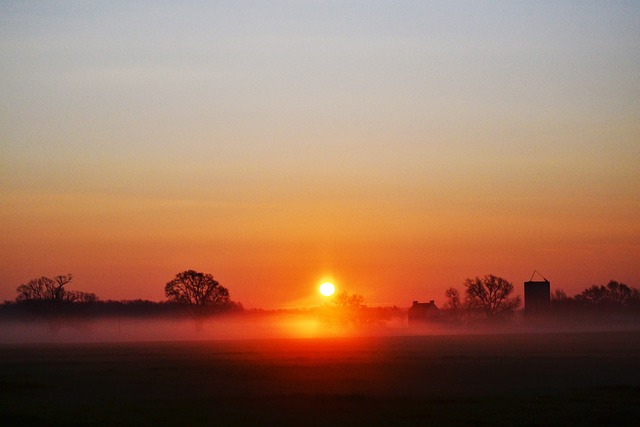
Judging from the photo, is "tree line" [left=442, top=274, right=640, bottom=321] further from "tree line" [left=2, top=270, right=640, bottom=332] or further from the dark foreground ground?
the dark foreground ground

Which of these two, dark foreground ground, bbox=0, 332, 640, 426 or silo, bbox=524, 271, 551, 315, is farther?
silo, bbox=524, 271, 551, 315

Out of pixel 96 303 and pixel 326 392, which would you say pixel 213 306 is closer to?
pixel 96 303

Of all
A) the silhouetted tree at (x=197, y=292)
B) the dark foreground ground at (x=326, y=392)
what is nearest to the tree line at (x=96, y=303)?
the silhouetted tree at (x=197, y=292)

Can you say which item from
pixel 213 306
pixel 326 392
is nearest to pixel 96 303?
pixel 213 306

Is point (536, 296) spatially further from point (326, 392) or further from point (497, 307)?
point (326, 392)

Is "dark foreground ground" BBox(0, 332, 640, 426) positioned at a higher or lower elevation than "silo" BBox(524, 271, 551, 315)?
lower

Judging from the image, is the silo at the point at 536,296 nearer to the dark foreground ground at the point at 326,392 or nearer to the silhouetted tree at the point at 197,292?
the silhouetted tree at the point at 197,292

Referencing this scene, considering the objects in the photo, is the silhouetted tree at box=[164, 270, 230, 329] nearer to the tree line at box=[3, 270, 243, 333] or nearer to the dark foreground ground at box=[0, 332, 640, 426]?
the tree line at box=[3, 270, 243, 333]

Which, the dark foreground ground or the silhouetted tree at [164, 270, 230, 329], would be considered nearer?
the dark foreground ground

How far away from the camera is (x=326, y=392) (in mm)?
41125

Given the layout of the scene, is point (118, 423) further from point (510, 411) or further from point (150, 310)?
point (150, 310)

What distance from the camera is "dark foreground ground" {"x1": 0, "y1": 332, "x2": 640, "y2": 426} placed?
108 feet

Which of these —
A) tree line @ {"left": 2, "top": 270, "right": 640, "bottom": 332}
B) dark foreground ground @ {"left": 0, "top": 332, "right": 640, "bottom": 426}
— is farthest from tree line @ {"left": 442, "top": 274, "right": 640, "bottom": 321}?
dark foreground ground @ {"left": 0, "top": 332, "right": 640, "bottom": 426}

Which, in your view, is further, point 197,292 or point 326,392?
point 197,292
